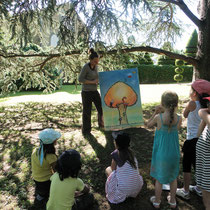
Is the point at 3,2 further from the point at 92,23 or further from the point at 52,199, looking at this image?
the point at 52,199

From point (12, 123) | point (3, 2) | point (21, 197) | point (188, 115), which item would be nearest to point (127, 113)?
point (188, 115)

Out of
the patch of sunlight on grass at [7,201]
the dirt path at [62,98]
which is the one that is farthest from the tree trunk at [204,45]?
the patch of sunlight on grass at [7,201]

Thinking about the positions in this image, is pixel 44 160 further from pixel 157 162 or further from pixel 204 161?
pixel 204 161

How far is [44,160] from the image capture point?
2352 millimetres

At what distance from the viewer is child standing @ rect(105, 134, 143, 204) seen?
228 centimetres

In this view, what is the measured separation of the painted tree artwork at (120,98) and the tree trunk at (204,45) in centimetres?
206

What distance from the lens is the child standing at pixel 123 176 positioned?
2.28 metres

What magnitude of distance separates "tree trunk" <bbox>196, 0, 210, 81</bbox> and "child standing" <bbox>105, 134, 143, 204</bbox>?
3.63 metres

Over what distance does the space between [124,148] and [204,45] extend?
13.2 ft

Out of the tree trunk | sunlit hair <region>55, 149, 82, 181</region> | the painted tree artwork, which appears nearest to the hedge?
the tree trunk

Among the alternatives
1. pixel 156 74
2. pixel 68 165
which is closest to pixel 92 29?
pixel 68 165

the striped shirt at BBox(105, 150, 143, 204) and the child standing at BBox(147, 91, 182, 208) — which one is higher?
the child standing at BBox(147, 91, 182, 208)

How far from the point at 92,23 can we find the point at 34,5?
1279mm

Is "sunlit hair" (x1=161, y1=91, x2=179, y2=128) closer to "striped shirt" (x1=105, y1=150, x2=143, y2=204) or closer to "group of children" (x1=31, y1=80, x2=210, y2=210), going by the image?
"group of children" (x1=31, y1=80, x2=210, y2=210)
